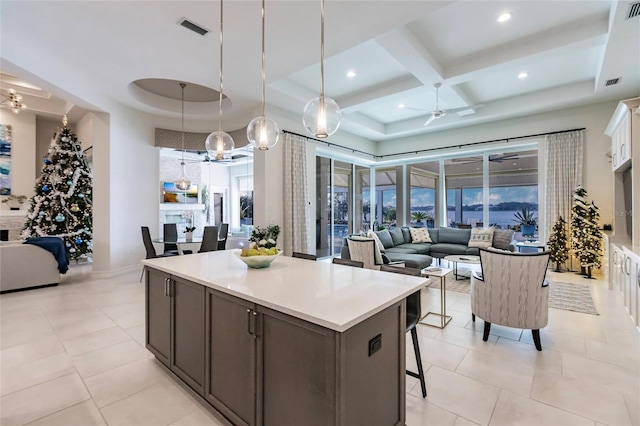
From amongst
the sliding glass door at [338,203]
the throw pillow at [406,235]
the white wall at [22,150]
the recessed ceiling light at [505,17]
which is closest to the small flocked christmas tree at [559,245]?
the throw pillow at [406,235]

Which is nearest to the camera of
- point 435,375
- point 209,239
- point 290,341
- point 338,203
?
point 290,341

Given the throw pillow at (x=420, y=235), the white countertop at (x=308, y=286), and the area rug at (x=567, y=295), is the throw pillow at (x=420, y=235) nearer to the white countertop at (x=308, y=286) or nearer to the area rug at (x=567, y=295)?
the area rug at (x=567, y=295)

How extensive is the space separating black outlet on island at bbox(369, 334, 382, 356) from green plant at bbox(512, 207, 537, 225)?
279 inches

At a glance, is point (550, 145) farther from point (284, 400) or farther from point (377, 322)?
point (284, 400)

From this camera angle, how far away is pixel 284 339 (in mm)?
1445

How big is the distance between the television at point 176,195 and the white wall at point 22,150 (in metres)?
2.96

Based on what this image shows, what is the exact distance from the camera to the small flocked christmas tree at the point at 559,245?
5777mm

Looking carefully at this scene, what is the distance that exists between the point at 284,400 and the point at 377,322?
61 cm

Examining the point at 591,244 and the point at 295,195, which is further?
the point at 295,195

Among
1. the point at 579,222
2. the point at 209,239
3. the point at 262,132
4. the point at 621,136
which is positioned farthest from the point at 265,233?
the point at 579,222

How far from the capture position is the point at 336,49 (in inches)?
142

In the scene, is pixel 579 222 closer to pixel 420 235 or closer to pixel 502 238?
pixel 502 238

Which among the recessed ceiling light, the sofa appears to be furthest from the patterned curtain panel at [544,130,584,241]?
the recessed ceiling light

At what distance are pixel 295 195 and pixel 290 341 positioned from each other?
471 centimetres
